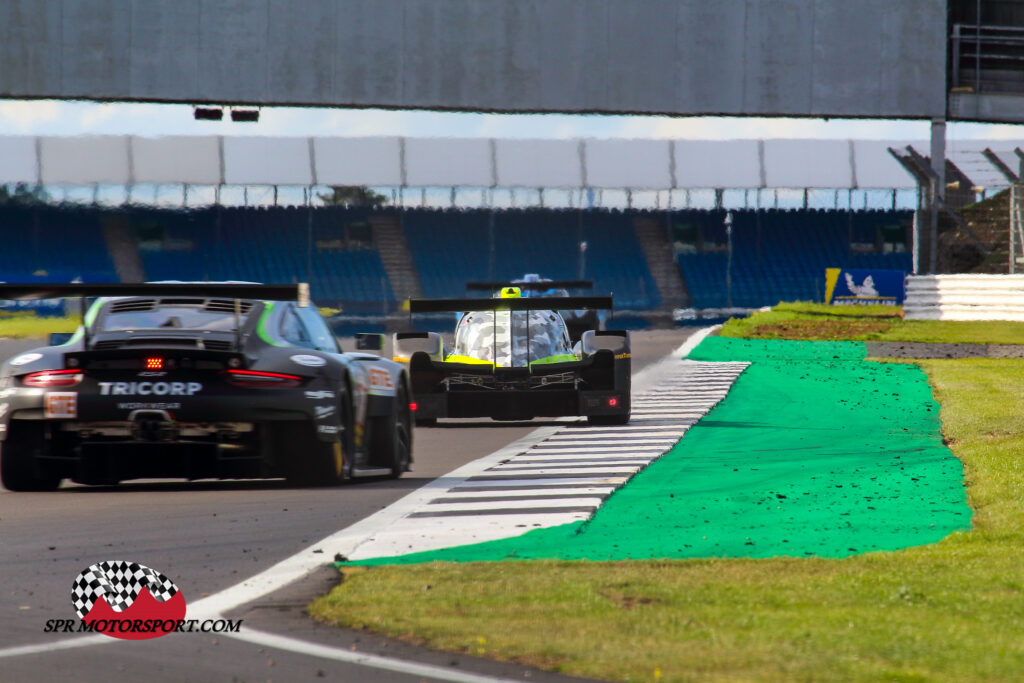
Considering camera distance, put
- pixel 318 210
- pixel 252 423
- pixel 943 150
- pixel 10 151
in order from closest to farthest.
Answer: pixel 252 423 → pixel 943 150 → pixel 10 151 → pixel 318 210

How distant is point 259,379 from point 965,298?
1181 inches

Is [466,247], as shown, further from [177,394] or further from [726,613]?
[726,613]

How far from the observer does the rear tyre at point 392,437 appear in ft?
36.2

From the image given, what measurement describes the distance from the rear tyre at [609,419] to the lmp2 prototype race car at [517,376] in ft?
0.04

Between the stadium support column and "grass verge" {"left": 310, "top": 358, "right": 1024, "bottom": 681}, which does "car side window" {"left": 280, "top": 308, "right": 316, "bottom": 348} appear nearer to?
"grass verge" {"left": 310, "top": 358, "right": 1024, "bottom": 681}

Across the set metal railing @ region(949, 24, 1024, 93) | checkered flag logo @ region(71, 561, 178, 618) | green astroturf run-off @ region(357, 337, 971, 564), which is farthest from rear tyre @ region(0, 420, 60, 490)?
metal railing @ region(949, 24, 1024, 93)

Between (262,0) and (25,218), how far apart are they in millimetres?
19955

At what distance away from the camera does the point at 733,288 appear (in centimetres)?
5997

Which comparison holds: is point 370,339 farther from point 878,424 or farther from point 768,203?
point 768,203

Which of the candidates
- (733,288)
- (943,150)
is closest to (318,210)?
(733,288)

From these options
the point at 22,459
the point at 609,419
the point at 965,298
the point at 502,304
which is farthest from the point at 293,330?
the point at 965,298

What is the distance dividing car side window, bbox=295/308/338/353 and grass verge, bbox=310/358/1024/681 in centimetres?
400

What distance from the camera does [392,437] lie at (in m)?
11.1

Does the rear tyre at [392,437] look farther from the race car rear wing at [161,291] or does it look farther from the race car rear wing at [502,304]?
the race car rear wing at [502,304]
